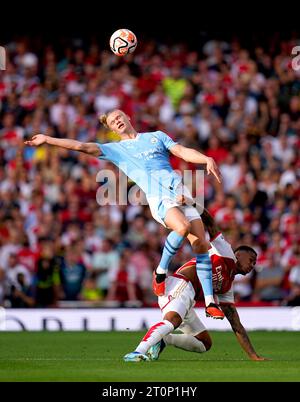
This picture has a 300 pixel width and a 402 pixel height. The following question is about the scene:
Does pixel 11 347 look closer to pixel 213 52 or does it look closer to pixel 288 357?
pixel 288 357

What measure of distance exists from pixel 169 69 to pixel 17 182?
459cm

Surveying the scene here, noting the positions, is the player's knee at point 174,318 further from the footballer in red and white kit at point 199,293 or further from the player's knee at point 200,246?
the player's knee at point 200,246

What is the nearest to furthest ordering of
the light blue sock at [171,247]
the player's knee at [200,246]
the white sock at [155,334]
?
the white sock at [155,334]
the player's knee at [200,246]
the light blue sock at [171,247]

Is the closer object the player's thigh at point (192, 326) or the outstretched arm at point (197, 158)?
the outstretched arm at point (197, 158)

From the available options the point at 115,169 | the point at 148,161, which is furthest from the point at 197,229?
the point at 115,169

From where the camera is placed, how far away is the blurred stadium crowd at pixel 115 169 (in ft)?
61.8

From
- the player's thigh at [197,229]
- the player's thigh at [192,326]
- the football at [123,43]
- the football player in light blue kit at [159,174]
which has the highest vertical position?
the football at [123,43]

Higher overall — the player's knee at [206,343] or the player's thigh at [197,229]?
the player's thigh at [197,229]

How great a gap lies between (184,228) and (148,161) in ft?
3.11

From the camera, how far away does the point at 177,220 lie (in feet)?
37.6

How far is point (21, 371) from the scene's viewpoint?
10.1 metres

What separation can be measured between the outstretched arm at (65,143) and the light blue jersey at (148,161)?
36cm

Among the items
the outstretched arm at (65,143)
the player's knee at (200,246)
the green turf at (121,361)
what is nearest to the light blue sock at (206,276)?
the player's knee at (200,246)

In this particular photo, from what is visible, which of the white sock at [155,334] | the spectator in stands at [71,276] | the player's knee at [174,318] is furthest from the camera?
the spectator in stands at [71,276]
